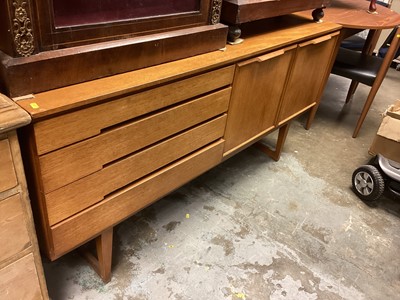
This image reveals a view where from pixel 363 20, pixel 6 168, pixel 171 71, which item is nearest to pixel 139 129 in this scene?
pixel 171 71

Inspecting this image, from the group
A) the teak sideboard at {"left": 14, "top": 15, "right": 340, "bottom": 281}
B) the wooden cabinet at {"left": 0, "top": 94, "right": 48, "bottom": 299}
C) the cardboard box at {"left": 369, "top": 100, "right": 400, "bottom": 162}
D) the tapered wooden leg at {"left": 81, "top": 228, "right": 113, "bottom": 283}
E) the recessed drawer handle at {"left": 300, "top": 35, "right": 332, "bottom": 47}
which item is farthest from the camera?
the cardboard box at {"left": 369, "top": 100, "right": 400, "bottom": 162}

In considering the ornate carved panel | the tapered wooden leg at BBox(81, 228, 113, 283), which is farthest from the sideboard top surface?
the tapered wooden leg at BBox(81, 228, 113, 283)

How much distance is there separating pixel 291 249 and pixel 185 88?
2.81 ft

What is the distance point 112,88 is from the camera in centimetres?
92

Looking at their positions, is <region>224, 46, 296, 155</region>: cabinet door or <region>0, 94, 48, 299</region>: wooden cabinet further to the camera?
<region>224, 46, 296, 155</region>: cabinet door

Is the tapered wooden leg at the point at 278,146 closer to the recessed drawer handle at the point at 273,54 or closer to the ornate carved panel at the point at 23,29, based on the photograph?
the recessed drawer handle at the point at 273,54

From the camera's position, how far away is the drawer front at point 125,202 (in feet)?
3.29

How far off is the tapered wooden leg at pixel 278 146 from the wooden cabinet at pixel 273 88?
11cm

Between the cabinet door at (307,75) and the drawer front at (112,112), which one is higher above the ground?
the drawer front at (112,112)

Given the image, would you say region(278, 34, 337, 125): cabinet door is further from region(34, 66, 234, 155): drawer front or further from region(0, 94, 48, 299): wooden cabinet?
region(0, 94, 48, 299): wooden cabinet

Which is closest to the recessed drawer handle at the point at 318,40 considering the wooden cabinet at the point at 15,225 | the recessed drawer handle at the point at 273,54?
the recessed drawer handle at the point at 273,54

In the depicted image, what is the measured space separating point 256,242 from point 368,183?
0.70 m

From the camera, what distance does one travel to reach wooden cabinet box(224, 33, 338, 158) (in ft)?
4.62

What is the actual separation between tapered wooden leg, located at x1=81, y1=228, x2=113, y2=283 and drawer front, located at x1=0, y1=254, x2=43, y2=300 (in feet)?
0.85
